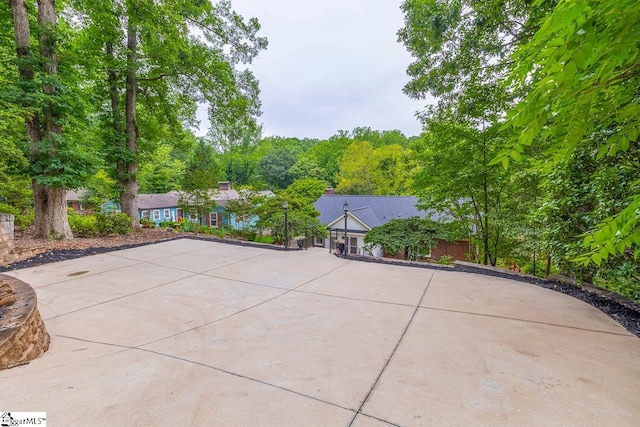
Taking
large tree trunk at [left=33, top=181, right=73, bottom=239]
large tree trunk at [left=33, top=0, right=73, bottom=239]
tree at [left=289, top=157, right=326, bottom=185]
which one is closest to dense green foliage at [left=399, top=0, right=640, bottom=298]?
large tree trunk at [left=33, top=0, right=73, bottom=239]

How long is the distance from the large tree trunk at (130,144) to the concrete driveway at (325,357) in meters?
5.78

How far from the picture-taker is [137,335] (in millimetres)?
2908

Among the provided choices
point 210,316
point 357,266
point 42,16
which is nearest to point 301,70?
point 42,16

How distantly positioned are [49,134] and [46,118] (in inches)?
19.1

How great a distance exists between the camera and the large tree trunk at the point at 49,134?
6.53 metres

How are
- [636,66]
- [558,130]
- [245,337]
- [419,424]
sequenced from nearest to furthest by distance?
[636,66] → [558,130] → [419,424] → [245,337]

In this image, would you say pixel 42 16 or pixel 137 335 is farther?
pixel 42 16

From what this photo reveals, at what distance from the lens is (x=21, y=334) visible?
92.5 inches

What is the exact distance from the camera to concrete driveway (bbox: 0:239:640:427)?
1.80 m

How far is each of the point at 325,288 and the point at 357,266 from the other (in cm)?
156

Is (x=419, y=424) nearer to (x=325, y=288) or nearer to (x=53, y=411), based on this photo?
(x=53, y=411)

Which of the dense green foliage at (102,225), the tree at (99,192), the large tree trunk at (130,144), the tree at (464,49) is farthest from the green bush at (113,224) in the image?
the tree at (464,49)

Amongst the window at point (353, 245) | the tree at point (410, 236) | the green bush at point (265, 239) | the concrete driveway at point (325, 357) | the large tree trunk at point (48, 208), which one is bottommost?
the window at point (353, 245)

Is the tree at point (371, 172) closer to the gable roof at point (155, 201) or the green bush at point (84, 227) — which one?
the gable roof at point (155, 201)
